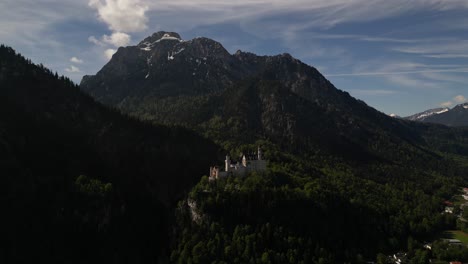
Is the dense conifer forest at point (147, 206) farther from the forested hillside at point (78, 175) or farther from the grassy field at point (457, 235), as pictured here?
the grassy field at point (457, 235)

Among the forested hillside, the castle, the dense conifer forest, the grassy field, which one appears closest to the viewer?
the dense conifer forest

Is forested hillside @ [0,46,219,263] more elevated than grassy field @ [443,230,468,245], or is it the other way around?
forested hillside @ [0,46,219,263]

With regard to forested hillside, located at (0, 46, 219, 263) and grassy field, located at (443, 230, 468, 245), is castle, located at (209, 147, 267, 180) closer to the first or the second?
forested hillside, located at (0, 46, 219, 263)

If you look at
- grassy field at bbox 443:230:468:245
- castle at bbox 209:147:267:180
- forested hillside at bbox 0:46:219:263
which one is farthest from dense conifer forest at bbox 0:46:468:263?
grassy field at bbox 443:230:468:245

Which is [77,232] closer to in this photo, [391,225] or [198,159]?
[198,159]

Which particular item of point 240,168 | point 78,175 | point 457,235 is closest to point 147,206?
point 78,175

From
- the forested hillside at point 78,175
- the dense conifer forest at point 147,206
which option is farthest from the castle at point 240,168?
the forested hillside at point 78,175

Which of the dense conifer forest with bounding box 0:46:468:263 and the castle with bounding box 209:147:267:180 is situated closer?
the dense conifer forest with bounding box 0:46:468:263
